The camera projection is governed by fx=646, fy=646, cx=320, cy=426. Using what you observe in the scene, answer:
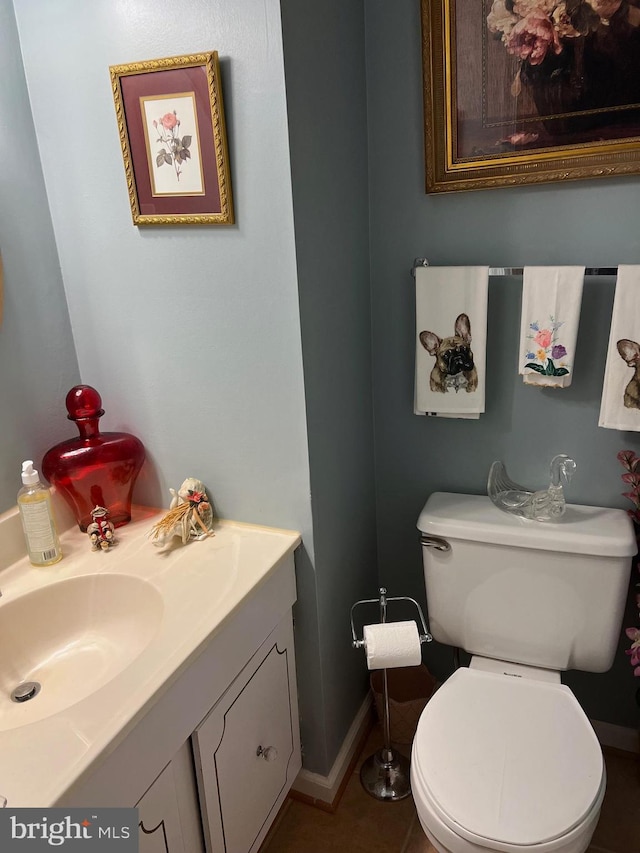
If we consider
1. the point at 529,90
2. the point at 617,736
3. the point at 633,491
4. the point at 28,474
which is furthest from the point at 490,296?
the point at 617,736

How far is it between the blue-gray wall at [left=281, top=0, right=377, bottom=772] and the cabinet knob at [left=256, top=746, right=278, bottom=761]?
0.67 feet

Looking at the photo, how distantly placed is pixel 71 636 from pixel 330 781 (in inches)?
31.9

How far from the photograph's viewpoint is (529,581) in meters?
1.53

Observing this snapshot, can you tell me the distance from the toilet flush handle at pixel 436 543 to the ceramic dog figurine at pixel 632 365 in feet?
1.73

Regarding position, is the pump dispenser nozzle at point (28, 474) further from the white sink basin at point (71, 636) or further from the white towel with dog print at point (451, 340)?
the white towel with dog print at point (451, 340)

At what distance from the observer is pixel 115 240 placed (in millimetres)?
1419

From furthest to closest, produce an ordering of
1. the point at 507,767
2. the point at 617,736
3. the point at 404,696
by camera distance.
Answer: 1. the point at 404,696
2. the point at 617,736
3. the point at 507,767

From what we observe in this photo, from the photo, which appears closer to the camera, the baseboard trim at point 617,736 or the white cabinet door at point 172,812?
the white cabinet door at point 172,812

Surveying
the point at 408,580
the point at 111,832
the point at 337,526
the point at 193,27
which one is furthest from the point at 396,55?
the point at 111,832

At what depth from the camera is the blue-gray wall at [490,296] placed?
1.46m

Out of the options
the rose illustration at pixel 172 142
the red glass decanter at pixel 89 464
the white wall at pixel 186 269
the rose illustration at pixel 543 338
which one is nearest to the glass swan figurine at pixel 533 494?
the rose illustration at pixel 543 338

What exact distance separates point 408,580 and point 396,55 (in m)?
1.38

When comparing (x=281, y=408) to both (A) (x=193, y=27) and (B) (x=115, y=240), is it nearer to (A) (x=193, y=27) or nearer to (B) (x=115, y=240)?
(B) (x=115, y=240)

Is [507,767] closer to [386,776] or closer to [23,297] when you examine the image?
[386,776]
